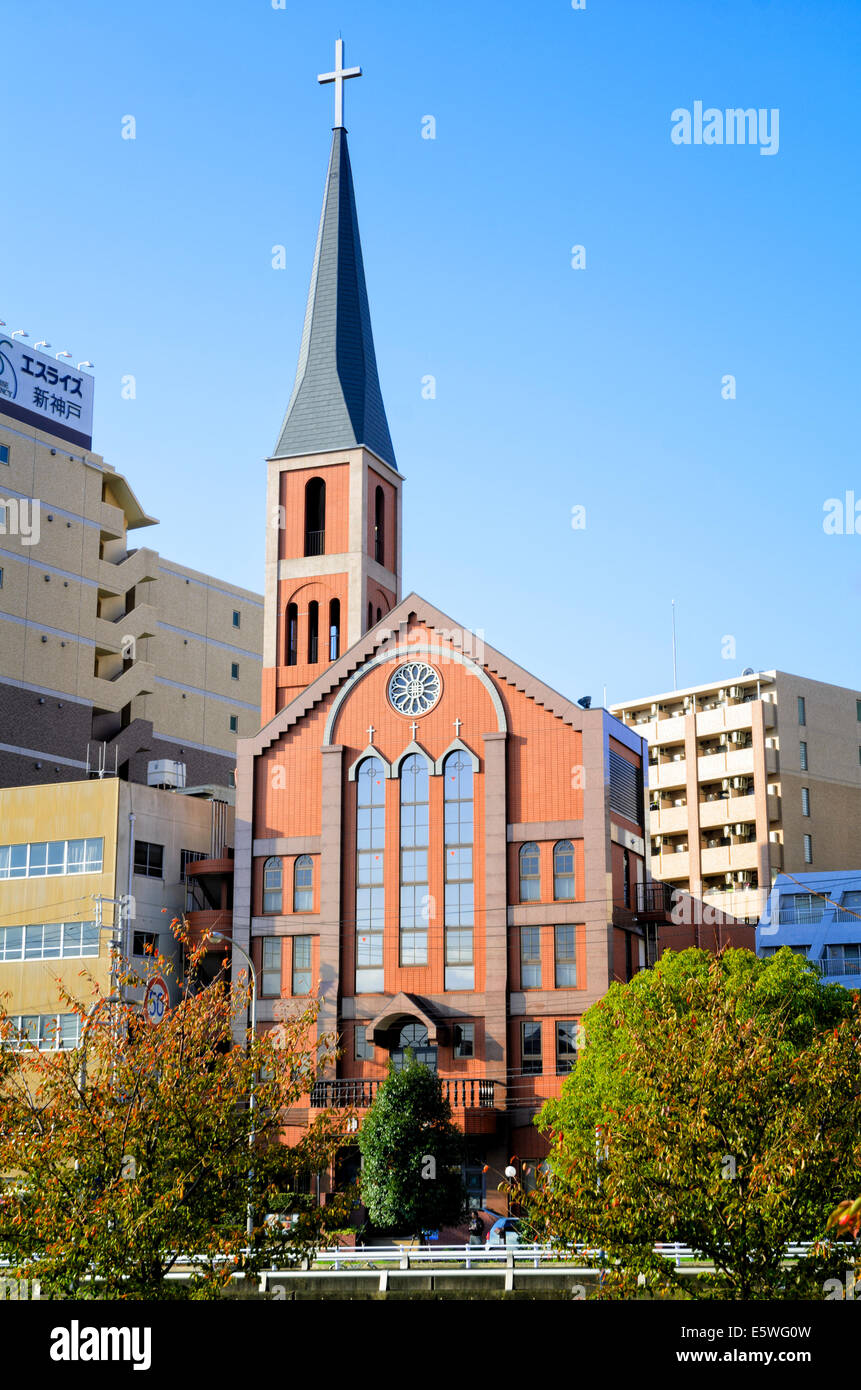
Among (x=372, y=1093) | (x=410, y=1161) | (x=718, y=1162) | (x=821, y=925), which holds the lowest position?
(x=410, y=1161)

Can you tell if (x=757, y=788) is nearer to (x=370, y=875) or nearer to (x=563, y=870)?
(x=563, y=870)

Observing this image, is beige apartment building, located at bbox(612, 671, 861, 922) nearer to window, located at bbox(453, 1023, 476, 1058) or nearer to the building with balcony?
the building with balcony

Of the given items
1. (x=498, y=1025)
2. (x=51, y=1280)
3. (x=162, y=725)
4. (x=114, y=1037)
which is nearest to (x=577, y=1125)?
(x=498, y=1025)

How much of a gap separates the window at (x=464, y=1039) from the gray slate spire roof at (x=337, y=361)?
26.0 meters

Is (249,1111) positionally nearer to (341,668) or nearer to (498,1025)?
(498,1025)

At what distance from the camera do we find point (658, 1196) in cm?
2245

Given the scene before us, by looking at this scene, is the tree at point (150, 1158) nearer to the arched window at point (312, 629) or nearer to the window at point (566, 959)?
the window at point (566, 959)

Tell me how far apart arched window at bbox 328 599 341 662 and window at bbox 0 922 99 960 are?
630 inches

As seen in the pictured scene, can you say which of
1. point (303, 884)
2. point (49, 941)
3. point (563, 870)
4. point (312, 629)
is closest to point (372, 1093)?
point (303, 884)

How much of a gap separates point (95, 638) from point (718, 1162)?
62.7 metres

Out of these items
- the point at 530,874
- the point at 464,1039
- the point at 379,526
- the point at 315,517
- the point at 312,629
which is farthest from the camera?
the point at 379,526

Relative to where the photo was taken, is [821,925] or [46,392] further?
[46,392]

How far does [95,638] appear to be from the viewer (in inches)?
3184

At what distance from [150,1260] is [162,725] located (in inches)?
2600
